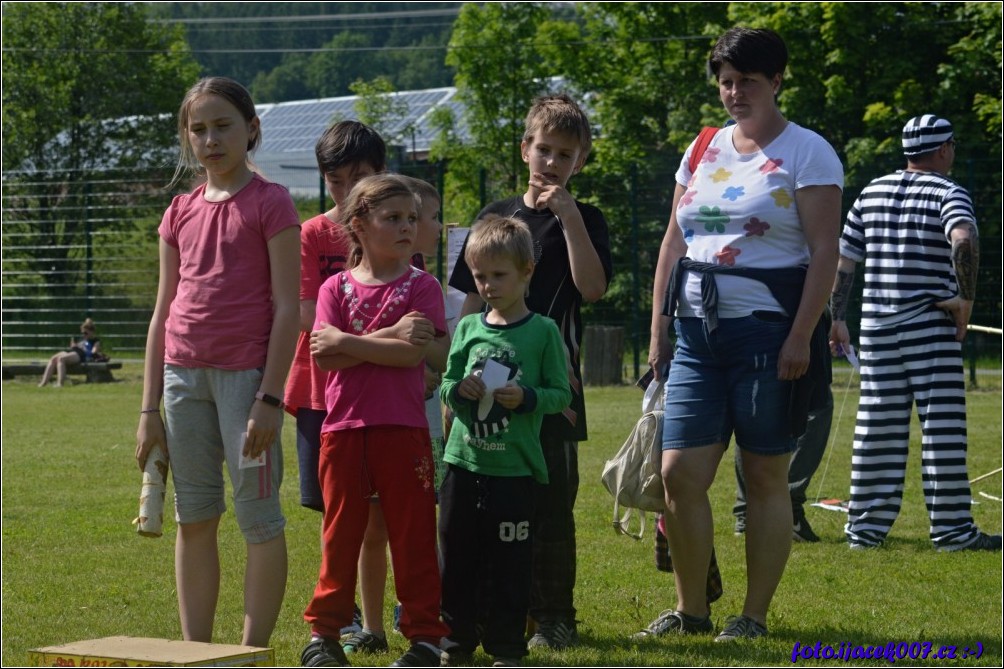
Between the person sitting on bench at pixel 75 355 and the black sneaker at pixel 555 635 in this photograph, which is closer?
the black sneaker at pixel 555 635

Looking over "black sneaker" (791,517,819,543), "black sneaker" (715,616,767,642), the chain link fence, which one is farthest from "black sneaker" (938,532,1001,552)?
the chain link fence

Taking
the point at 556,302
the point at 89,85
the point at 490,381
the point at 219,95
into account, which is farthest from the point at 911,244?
the point at 89,85

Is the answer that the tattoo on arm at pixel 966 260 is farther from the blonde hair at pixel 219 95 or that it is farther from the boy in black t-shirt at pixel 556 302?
the blonde hair at pixel 219 95

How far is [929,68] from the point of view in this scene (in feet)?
103

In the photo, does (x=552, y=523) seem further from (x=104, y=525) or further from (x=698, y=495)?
(x=104, y=525)

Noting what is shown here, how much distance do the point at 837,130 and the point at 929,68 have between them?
2332 millimetres

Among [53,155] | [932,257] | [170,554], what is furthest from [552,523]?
[53,155]

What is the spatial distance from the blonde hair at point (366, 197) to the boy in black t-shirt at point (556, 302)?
0.38 meters

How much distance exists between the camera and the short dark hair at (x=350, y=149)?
5.17 metres

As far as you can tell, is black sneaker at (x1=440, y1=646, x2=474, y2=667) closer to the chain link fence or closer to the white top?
the white top

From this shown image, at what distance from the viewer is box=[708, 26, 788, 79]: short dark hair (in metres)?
5.01

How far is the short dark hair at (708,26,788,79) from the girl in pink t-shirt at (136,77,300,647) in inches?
63.9

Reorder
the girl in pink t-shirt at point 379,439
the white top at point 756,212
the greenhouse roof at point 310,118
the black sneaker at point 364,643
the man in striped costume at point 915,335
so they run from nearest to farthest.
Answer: the girl in pink t-shirt at point 379,439
the black sneaker at point 364,643
the white top at point 756,212
the man in striped costume at point 915,335
the greenhouse roof at point 310,118

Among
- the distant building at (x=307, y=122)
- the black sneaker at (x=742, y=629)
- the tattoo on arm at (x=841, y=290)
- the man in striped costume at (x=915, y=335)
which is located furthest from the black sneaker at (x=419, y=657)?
the distant building at (x=307, y=122)
